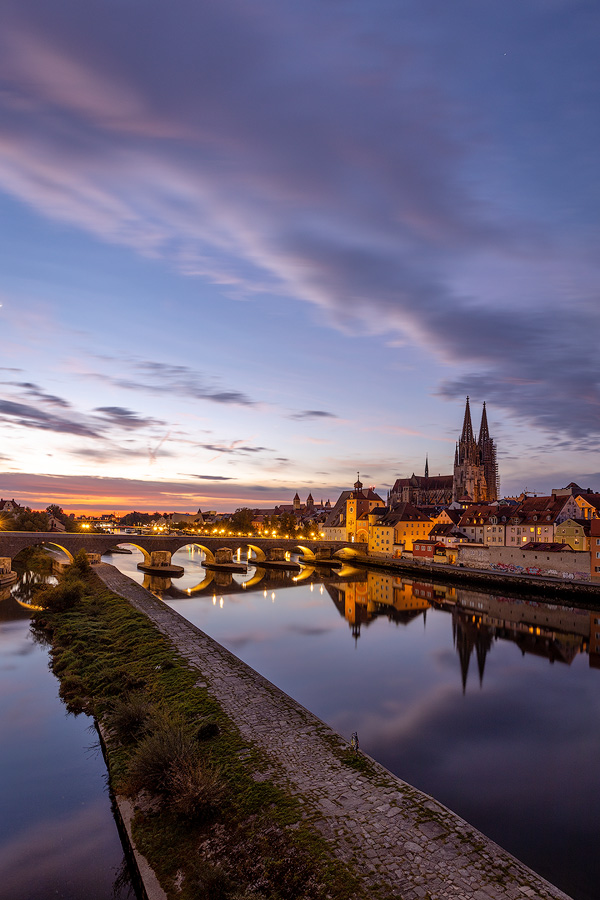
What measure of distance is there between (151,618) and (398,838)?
22.1m

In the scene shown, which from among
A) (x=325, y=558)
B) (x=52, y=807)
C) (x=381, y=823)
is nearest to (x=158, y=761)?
(x=52, y=807)

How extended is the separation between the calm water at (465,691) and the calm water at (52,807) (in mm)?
7872

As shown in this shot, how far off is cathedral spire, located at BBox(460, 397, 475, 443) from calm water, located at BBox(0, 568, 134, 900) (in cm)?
12243

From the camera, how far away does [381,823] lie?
1012cm

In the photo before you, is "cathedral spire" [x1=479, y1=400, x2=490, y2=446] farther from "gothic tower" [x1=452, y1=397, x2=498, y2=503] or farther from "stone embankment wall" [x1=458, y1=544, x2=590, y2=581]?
"stone embankment wall" [x1=458, y1=544, x2=590, y2=581]

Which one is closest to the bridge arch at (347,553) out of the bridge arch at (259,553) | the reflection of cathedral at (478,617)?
the bridge arch at (259,553)

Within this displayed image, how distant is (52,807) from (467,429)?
131035 millimetres

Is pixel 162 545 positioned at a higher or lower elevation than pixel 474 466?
lower

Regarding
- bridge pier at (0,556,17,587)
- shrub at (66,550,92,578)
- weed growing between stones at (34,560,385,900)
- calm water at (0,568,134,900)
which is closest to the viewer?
weed growing between stones at (34,560,385,900)

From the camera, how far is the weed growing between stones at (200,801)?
8.53 meters

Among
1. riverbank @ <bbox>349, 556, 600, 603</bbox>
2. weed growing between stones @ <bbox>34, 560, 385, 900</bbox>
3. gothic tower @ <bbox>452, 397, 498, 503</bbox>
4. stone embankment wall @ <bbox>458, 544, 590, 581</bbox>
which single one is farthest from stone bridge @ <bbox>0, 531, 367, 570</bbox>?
gothic tower @ <bbox>452, 397, 498, 503</bbox>

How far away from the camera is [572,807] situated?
44.1 ft

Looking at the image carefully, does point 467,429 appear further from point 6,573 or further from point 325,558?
point 6,573

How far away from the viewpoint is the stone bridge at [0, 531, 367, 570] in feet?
169
